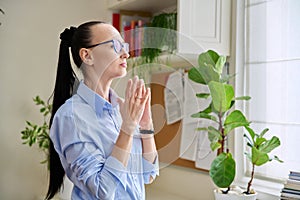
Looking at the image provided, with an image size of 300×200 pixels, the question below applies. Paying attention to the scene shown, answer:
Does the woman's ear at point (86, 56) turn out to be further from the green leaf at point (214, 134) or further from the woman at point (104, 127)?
the green leaf at point (214, 134)

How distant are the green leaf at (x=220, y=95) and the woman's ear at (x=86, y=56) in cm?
53

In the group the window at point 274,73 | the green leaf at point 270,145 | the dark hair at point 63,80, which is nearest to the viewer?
the dark hair at point 63,80

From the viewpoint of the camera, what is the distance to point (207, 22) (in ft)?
5.77

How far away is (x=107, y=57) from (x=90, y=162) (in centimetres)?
24

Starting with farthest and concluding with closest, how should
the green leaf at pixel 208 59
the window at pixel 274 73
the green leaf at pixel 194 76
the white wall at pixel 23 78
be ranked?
1. the white wall at pixel 23 78
2. the window at pixel 274 73
3. the green leaf at pixel 208 59
4. the green leaf at pixel 194 76

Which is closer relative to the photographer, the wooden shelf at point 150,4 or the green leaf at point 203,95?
the green leaf at point 203,95

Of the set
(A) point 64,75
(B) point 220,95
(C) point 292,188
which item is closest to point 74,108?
(A) point 64,75

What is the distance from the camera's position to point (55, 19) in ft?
8.04

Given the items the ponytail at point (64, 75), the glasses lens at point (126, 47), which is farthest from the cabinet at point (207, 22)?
the glasses lens at point (126, 47)

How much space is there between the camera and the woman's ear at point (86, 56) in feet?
3.01

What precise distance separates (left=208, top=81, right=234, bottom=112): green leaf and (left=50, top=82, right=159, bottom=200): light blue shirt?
47 cm

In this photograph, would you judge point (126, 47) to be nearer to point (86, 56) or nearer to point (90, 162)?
point (86, 56)

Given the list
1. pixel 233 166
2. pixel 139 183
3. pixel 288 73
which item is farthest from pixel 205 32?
pixel 139 183

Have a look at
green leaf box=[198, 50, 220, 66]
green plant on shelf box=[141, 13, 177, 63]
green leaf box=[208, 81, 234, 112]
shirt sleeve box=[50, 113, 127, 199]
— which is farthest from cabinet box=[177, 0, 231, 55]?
shirt sleeve box=[50, 113, 127, 199]
